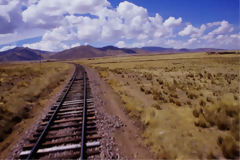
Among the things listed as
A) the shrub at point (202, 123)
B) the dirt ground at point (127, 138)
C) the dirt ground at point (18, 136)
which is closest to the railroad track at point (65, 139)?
the dirt ground at point (18, 136)

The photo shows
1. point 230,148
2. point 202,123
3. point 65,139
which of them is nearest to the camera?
point 230,148

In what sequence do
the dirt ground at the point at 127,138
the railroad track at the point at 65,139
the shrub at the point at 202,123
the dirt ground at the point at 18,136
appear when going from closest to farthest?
the railroad track at the point at 65,139, the dirt ground at the point at 127,138, the dirt ground at the point at 18,136, the shrub at the point at 202,123

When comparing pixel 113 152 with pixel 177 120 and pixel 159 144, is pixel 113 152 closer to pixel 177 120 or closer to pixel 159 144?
pixel 159 144

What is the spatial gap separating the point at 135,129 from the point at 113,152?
192cm

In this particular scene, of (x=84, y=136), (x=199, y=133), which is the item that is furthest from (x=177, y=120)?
(x=84, y=136)

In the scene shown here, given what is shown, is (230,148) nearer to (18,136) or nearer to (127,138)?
(127,138)

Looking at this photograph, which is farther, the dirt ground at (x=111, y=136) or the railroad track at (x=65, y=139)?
the dirt ground at (x=111, y=136)

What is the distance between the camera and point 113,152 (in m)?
5.46

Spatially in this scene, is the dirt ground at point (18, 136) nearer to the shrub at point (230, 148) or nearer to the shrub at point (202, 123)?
the shrub at point (230, 148)

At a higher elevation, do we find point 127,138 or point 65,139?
point 65,139

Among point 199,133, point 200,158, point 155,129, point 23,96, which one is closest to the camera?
point 200,158

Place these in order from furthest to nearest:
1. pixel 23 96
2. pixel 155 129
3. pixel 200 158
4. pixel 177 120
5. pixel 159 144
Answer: pixel 23 96
pixel 177 120
pixel 155 129
pixel 159 144
pixel 200 158

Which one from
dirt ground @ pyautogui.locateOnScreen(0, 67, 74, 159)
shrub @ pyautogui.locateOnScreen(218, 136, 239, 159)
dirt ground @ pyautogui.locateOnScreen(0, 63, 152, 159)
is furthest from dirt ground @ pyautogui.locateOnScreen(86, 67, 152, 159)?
dirt ground @ pyautogui.locateOnScreen(0, 67, 74, 159)

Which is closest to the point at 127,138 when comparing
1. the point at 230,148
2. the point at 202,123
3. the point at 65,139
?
the point at 65,139
